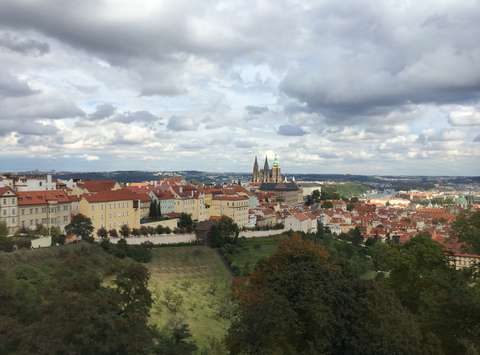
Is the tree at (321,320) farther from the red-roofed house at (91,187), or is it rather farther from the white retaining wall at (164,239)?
the red-roofed house at (91,187)

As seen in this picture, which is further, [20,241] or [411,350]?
[20,241]

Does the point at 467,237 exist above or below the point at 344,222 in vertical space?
above

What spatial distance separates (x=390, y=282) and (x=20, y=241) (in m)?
30.3

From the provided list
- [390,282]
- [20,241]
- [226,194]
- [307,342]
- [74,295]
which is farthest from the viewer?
[226,194]

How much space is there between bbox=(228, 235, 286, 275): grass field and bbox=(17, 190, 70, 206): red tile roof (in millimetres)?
20818

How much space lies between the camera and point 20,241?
43.2m

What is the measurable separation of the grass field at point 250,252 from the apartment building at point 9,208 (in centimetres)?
2334

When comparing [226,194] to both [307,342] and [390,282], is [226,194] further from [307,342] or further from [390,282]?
[307,342]

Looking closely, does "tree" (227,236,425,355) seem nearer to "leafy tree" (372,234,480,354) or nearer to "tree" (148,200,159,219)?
"leafy tree" (372,234,480,354)

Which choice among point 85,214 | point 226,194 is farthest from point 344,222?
point 85,214

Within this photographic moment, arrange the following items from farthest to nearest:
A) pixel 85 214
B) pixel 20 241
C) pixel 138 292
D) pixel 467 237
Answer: pixel 85 214
pixel 20 241
pixel 467 237
pixel 138 292

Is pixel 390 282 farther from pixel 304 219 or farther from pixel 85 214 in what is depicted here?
pixel 304 219

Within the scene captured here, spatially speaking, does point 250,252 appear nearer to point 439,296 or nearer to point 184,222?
point 184,222

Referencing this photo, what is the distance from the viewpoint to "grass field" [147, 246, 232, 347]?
3550 cm
